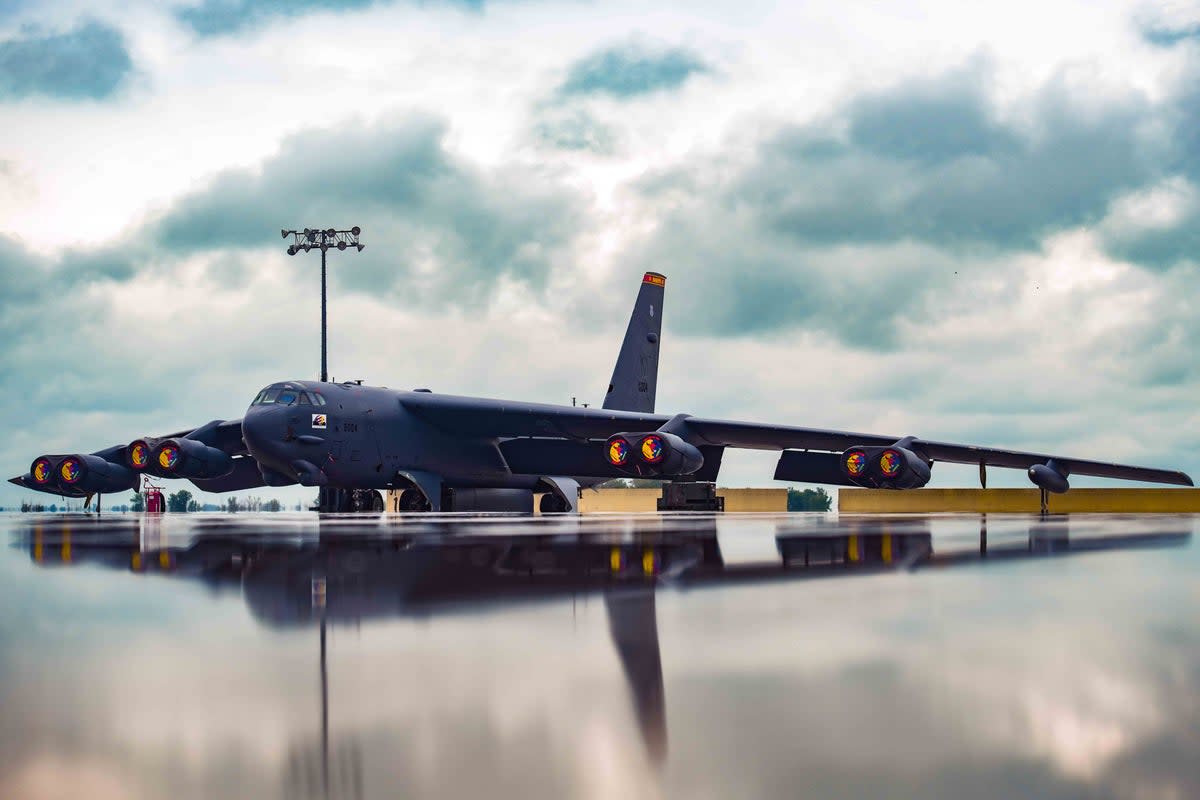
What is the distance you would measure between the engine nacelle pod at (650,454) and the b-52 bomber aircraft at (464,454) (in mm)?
30

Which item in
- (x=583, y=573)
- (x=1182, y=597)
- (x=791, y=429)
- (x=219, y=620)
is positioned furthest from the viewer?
(x=791, y=429)

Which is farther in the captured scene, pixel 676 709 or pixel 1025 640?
pixel 1025 640

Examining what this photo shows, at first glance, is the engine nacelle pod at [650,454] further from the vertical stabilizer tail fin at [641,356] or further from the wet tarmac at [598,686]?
the wet tarmac at [598,686]

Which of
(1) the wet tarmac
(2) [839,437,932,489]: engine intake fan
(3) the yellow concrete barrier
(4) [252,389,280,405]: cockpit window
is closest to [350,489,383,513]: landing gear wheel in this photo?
(4) [252,389,280,405]: cockpit window

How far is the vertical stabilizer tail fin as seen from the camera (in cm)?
3919

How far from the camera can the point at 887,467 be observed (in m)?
28.4

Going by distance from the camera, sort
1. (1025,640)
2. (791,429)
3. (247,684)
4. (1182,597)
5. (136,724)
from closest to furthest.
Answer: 1. (136,724)
2. (247,684)
3. (1025,640)
4. (1182,597)
5. (791,429)

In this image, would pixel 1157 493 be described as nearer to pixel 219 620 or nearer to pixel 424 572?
pixel 424 572

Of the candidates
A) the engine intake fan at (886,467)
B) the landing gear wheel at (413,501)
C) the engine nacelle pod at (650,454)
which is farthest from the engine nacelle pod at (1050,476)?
the landing gear wheel at (413,501)

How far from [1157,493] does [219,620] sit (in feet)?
146

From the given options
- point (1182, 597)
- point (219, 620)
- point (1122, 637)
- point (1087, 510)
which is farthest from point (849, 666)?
point (1087, 510)

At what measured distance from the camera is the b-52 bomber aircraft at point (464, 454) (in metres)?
27.6

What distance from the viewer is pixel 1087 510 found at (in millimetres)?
42562

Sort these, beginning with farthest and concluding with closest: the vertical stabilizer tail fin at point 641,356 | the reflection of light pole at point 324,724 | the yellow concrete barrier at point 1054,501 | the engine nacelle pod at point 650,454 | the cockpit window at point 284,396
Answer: the yellow concrete barrier at point 1054,501 < the vertical stabilizer tail fin at point 641,356 < the cockpit window at point 284,396 < the engine nacelle pod at point 650,454 < the reflection of light pole at point 324,724
